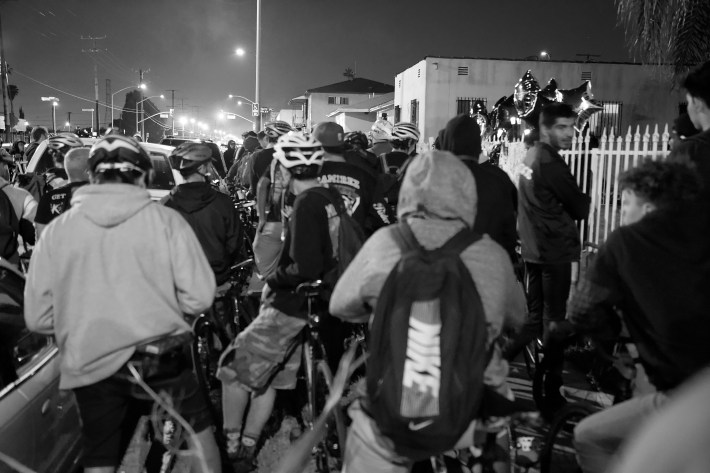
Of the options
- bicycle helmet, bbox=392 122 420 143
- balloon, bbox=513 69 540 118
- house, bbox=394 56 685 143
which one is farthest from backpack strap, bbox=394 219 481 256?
house, bbox=394 56 685 143

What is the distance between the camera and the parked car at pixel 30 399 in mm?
3250

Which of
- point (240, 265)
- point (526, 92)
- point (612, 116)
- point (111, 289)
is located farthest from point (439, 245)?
point (612, 116)

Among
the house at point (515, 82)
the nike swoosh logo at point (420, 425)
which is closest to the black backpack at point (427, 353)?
the nike swoosh logo at point (420, 425)

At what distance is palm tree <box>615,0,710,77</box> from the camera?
37.1ft

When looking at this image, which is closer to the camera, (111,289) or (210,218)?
(111,289)

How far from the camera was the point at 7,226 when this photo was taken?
222 inches

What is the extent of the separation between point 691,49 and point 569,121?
7.70m

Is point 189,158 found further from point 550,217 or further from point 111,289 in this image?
point 550,217

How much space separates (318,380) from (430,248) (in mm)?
2192

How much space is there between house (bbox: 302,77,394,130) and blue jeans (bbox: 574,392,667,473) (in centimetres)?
7045

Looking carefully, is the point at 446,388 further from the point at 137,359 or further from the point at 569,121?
the point at 569,121

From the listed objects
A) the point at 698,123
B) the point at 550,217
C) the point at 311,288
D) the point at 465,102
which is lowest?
the point at 311,288

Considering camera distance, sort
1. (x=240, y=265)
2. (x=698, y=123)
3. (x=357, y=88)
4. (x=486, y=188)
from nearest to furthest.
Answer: (x=698, y=123)
(x=486, y=188)
(x=240, y=265)
(x=357, y=88)

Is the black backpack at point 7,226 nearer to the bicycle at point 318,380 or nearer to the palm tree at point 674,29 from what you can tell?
the bicycle at point 318,380
